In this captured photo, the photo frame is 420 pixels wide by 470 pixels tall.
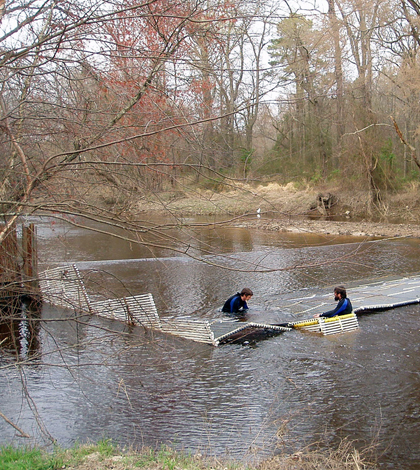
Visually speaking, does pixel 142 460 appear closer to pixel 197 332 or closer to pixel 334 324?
pixel 197 332

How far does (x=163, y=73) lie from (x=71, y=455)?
4495 millimetres

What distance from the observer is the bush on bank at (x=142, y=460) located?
5.30 metres

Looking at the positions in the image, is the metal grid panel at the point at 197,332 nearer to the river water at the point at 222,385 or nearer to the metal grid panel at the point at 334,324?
the river water at the point at 222,385

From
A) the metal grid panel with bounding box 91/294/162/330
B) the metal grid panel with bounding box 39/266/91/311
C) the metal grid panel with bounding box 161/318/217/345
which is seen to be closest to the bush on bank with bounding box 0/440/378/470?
the metal grid panel with bounding box 91/294/162/330

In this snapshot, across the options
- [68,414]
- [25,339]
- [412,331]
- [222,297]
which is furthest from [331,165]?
[68,414]

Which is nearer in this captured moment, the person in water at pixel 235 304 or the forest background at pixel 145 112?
the forest background at pixel 145 112

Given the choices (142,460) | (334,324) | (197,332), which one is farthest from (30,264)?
(142,460)

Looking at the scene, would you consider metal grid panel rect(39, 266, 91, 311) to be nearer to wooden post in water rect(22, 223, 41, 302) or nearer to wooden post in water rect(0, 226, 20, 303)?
wooden post in water rect(22, 223, 41, 302)

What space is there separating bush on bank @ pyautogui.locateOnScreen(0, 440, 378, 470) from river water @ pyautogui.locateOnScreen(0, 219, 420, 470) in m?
0.36

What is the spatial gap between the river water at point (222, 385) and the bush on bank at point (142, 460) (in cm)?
36

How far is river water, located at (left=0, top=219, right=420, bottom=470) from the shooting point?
256 inches

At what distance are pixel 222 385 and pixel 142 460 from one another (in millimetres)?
3289

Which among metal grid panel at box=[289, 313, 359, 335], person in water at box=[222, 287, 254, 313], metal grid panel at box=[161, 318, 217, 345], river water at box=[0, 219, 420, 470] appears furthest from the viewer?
person in water at box=[222, 287, 254, 313]

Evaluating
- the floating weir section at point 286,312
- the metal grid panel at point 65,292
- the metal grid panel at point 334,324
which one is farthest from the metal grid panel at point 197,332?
the metal grid panel at point 65,292
